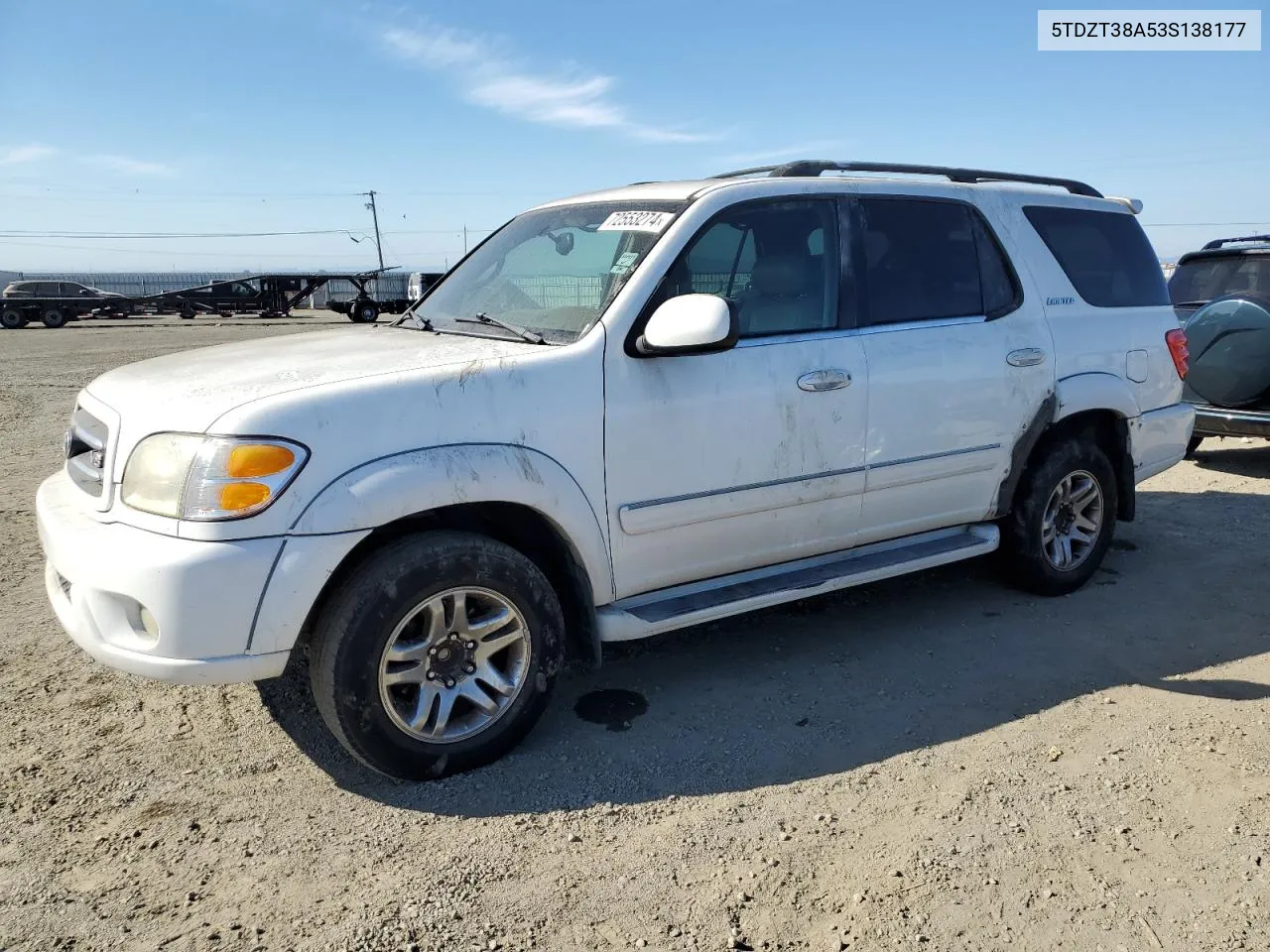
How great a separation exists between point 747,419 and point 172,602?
2004 millimetres

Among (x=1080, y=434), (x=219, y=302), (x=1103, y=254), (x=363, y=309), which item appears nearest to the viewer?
(x=1080, y=434)

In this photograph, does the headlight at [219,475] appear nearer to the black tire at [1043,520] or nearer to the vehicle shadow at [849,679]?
the vehicle shadow at [849,679]

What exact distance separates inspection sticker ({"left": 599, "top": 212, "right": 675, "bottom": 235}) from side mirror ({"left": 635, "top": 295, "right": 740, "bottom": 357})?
425 millimetres

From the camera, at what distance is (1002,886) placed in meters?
2.64

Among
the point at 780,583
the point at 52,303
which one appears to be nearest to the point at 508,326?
the point at 780,583

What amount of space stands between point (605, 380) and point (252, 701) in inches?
73.5

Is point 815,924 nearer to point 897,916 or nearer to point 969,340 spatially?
point 897,916

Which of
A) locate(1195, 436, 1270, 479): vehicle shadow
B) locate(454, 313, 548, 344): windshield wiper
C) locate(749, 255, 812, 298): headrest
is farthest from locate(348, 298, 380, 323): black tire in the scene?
locate(749, 255, 812, 298): headrest

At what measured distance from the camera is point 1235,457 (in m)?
8.48

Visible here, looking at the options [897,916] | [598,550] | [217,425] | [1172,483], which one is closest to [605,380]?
[598,550]

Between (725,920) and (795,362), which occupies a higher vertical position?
(795,362)

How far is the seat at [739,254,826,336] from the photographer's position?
12.3 ft

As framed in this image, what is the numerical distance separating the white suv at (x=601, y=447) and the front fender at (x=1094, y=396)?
19 millimetres

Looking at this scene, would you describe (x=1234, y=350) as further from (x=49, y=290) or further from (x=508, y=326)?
(x=49, y=290)
